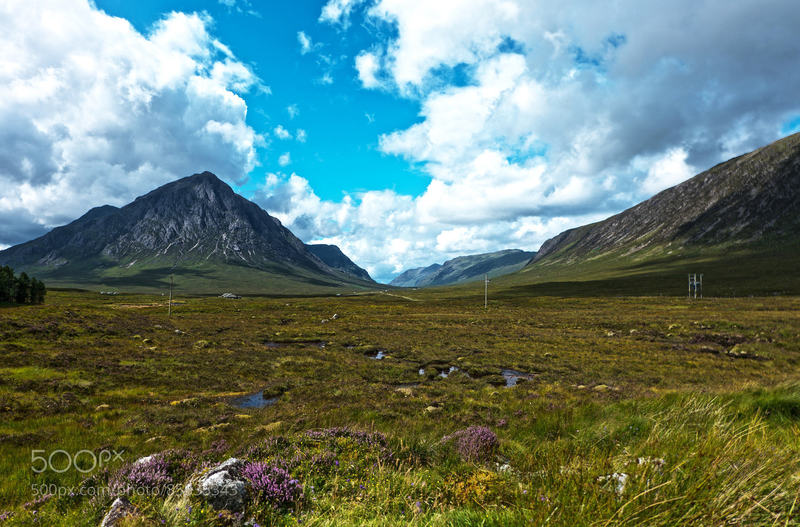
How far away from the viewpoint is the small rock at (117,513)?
4.14m

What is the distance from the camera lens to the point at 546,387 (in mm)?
20938

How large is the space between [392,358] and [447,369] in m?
6.80

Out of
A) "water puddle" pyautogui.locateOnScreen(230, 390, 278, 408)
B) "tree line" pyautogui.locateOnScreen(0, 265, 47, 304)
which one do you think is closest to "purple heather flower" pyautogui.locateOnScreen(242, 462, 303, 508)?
"water puddle" pyautogui.locateOnScreen(230, 390, 278, 408)

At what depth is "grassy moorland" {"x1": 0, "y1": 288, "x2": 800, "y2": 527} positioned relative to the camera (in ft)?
11.3

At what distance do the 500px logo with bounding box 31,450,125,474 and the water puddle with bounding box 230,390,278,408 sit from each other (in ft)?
27.9

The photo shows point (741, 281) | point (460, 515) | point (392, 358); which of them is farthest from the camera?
point (741, 281)

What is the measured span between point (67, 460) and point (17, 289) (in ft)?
318

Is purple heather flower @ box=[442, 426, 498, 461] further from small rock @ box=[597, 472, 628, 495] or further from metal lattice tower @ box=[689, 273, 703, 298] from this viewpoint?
metal lattice tower @ box=[689, 273, 703, 298]

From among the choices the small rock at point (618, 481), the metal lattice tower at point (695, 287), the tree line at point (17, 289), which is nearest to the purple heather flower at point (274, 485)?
the small rock at point (618, 481)

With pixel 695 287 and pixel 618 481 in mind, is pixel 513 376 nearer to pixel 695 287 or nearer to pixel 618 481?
pixel 618 481

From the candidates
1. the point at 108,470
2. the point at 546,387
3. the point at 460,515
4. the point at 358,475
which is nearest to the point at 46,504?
the point at 108,470

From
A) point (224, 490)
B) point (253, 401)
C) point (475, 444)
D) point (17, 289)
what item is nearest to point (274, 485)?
point (224, 490)

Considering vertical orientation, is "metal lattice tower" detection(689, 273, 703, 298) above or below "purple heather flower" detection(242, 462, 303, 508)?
below

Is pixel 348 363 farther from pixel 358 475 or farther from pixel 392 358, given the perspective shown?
pixel 358 475
